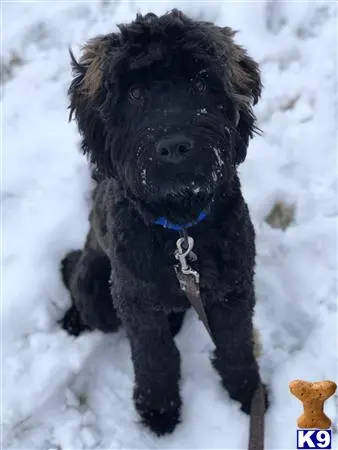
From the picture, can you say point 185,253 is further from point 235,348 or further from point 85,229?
point 85,229

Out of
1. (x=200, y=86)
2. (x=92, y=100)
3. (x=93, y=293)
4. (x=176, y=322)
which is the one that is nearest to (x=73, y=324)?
(x=93, y=293)

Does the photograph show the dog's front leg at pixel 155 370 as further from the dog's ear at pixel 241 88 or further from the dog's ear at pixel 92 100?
the dog's ear at pixel 241 88

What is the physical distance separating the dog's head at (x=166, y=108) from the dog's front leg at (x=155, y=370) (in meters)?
0.76

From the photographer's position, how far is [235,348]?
373 cm

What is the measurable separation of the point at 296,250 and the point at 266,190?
0.46 meters

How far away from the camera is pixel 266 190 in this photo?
179 inches

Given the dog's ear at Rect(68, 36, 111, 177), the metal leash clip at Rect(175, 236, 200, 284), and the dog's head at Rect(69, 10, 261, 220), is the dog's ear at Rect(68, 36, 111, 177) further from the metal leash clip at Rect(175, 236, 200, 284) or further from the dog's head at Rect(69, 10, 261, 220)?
the metal leash clip at Rect(175, 236, 200, 284)

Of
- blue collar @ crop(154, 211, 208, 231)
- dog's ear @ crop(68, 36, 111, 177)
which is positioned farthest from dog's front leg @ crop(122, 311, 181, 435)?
dog's ear @ crop(68, 36, 111, 177)

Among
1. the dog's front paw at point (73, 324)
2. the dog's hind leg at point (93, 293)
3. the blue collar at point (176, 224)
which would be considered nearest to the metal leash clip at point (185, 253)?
the blue collar at point (176, 224)

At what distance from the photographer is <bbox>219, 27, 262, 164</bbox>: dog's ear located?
9.93 feet

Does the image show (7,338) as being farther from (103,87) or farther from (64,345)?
(103,87)

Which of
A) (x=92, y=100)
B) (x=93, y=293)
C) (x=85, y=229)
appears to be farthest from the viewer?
(x=85, y=229)

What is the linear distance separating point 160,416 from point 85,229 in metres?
1.35

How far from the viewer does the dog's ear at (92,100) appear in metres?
2.99
